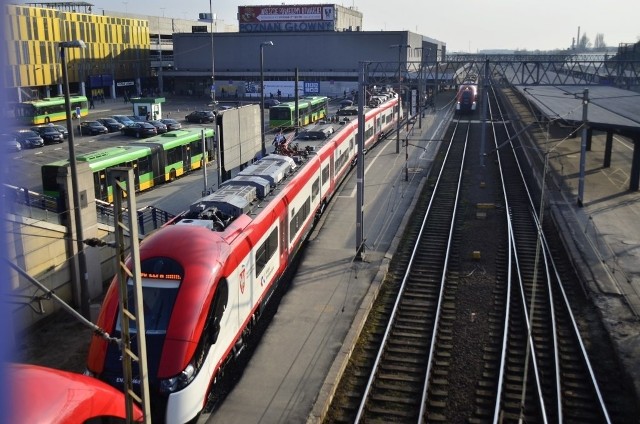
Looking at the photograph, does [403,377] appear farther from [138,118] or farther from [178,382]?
[138,118]

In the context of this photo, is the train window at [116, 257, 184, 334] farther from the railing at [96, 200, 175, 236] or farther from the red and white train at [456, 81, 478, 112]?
the red and white train at [456, 81, 478, 112]

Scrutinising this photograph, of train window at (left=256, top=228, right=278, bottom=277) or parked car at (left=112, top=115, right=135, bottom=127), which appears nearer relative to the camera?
train window at (left=256, top=228, right=278, bottom=277)

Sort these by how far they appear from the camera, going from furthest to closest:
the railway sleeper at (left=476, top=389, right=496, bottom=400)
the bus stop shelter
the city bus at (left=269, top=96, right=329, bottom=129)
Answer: the bus stop shelter
the city bus at (left=269, top=96, right=329, bottom=129)
the railway sleeper at (left=476, top=389, right=496, bottom=400)

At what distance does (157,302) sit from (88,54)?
58.6 m

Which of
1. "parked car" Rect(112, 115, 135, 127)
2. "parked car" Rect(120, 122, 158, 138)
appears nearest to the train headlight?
"parked car" Rect(120, 122, 158, 138)

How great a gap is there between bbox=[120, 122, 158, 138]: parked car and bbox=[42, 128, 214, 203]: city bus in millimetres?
9772

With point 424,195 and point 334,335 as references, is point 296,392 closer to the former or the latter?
point 334,335

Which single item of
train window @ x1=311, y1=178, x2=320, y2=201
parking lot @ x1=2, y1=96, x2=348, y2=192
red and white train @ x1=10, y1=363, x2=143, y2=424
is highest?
red and white train @ x1=10, y1=363, x2=143, y2=424

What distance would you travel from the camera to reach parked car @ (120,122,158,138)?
39.8 m

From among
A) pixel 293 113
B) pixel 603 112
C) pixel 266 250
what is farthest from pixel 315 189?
pixel 293 113

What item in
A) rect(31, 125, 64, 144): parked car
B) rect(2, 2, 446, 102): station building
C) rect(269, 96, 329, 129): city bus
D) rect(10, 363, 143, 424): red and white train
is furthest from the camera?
rect(2, 2, 446, 102): station building

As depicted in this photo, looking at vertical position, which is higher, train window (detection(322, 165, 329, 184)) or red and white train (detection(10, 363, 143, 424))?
red and white train (detection(10, 363, 143, 424))

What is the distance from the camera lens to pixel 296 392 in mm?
9953

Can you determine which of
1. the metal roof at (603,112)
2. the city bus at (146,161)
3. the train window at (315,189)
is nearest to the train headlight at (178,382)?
the train window at (315,189)
